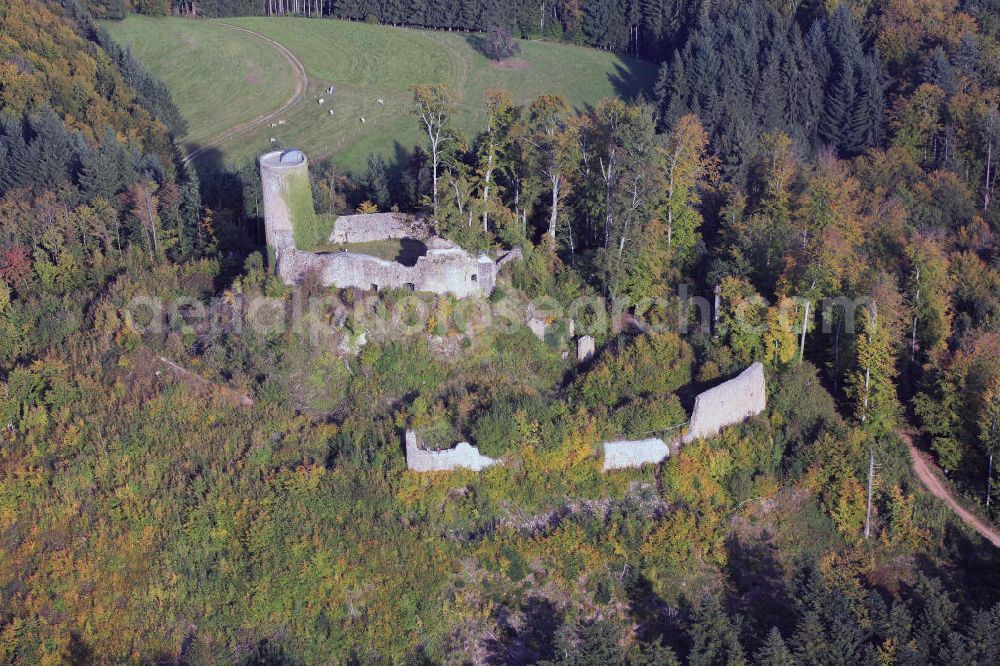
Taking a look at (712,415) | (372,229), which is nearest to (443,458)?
(712,415)

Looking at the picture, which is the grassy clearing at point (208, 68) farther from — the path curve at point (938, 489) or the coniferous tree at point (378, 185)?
the path curve at point (938, 489)

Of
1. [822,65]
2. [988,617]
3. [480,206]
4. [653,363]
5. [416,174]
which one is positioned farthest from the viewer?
[822,65]

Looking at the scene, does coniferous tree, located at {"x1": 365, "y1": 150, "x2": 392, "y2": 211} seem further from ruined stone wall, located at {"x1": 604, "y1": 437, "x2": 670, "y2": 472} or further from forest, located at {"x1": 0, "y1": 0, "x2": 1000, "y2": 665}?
ruined stone wall, located at {"x1": 604, "y1": 437, "x2": 670, "y2": 472}

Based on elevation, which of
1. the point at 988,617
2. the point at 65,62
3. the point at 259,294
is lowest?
the point at 988,617

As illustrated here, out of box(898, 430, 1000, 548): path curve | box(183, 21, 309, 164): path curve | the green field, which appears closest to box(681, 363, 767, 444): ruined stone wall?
box(898, 430, 1000, 548): path curve

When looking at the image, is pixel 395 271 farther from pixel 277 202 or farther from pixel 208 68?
pixel 208 68

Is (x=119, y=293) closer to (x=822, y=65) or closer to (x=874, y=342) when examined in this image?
(x=874, y=342)

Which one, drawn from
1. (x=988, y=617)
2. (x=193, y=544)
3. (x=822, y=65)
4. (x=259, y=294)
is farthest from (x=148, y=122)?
(x=988, y=617)
